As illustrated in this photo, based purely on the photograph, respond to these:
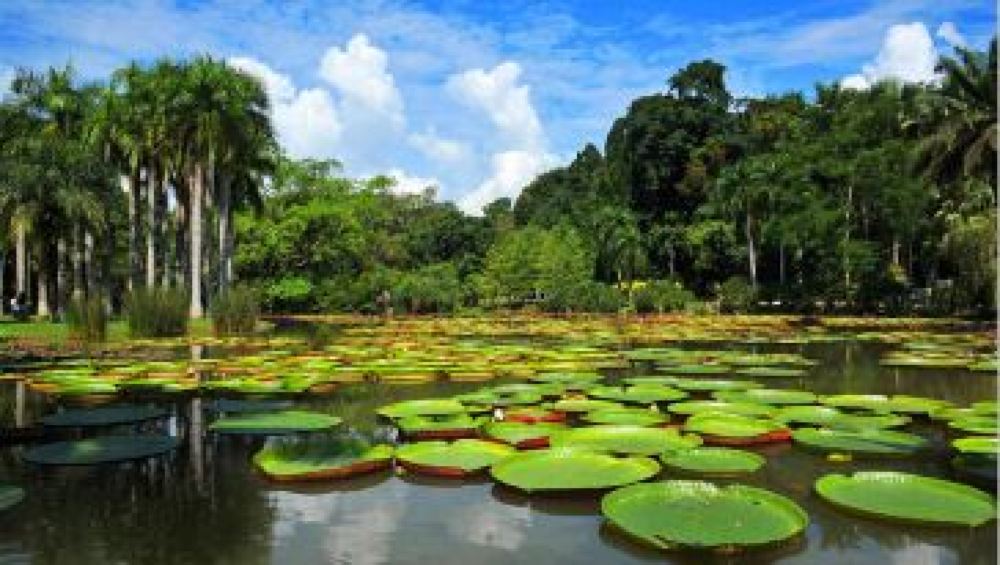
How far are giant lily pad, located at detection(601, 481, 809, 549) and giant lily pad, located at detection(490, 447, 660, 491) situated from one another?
0.55 m

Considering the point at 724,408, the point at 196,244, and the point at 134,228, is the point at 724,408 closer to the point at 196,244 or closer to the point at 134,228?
the point at 196,244

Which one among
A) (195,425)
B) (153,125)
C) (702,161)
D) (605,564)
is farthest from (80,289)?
(702,161)

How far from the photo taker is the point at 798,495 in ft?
25.9

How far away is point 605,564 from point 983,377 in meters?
13.6

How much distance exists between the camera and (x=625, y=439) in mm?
9602

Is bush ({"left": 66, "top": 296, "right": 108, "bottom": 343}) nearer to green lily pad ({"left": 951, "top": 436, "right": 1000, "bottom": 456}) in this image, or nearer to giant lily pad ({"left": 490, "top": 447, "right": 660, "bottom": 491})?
giant lily pad ({"left": 490, "top": 447, "right": 660, "bottom": 491})

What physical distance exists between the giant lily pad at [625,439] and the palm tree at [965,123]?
28.6 metres

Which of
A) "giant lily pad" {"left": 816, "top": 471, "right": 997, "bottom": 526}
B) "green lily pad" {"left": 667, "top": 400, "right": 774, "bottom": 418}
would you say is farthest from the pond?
"green lily pad" {"left": 667, "top": 400, "right": 774, "bottom": 418}

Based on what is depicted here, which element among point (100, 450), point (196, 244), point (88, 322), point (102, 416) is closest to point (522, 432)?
point (100, 450)

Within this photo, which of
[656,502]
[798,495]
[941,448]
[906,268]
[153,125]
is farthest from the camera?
[906,268]

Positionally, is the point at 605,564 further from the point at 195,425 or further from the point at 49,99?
the point at 49,99

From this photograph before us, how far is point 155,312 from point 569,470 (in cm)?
1971

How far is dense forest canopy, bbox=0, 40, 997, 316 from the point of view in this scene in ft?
120

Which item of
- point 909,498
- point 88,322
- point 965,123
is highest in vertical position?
point 965,123
